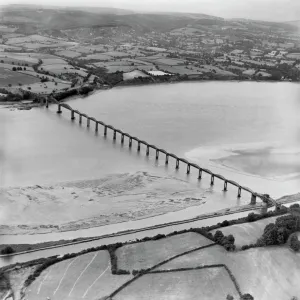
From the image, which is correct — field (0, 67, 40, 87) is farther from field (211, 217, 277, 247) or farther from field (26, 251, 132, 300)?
field (26, 251, 132, 300)

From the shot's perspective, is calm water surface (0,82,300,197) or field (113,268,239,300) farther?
calm water surface (0,82,300,197)

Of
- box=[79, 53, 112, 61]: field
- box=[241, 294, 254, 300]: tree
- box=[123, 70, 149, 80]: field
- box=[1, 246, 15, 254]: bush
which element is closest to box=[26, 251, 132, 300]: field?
box=[1, 246, 15, 254]: bush

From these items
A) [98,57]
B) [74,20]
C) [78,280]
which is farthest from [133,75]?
[74,20]

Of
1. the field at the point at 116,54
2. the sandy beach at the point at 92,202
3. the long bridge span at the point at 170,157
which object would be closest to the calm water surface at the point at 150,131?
the long bridge span at the point at 170,157

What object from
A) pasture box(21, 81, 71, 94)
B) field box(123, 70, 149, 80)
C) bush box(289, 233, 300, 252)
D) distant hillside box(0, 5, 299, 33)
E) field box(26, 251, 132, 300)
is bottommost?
field box(26, 251, 132, 300)

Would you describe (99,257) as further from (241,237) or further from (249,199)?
(249,199)

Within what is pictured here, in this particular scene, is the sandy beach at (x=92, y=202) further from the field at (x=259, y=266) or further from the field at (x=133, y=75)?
the field at (x=133, y=75)

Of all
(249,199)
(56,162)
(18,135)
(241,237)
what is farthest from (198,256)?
(18,135)
